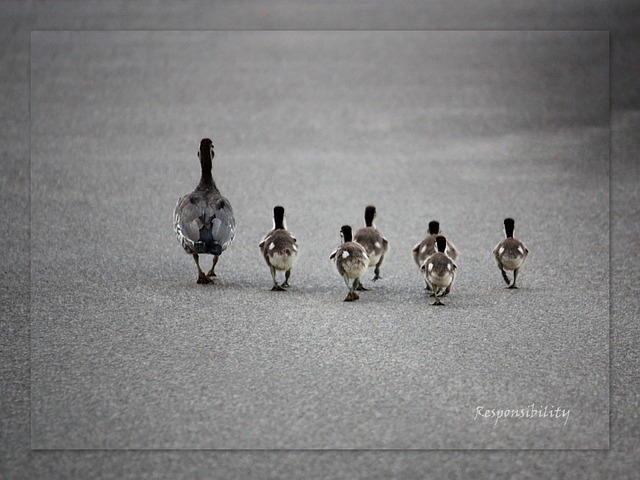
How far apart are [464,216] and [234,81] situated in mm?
3766

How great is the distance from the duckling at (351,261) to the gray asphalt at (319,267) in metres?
0.10

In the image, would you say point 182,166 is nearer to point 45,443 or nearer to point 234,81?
point 234,81

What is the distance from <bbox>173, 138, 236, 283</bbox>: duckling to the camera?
185 inches

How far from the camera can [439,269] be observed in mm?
4477

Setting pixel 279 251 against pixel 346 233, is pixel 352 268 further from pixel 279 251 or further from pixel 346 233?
pixel 279 251

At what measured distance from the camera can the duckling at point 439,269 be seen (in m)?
4.48

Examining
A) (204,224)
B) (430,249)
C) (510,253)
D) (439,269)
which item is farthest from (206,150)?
(510,253)

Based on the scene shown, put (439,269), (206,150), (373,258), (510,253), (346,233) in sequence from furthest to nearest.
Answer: (206,150) → (373,258) → (510,253) → (346,233) → (439,269)

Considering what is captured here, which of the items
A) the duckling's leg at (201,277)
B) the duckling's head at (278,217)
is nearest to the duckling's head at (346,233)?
the duckling's head at (278,217)

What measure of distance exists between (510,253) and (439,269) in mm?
461

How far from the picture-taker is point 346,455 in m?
3.05

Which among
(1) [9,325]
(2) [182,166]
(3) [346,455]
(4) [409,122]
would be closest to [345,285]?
(1) [9,325]

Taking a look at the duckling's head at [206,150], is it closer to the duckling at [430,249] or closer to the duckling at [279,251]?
the duckling at [279,251]

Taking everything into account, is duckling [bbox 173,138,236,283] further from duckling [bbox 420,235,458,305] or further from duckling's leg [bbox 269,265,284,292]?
duckling [bbox 420,235,458,305]
